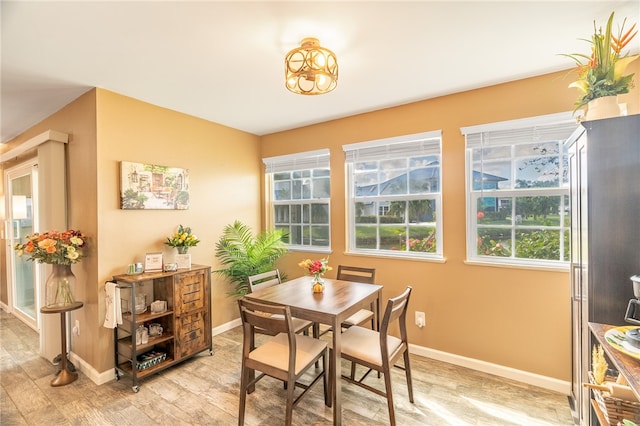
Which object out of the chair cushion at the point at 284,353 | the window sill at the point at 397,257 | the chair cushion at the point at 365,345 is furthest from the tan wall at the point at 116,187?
the chair cushion at the point at 365,345

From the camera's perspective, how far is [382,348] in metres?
1.87

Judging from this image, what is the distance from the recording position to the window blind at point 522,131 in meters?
2.33

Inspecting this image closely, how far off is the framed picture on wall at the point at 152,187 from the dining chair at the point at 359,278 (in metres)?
1.94

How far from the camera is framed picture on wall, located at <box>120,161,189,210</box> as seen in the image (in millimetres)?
2689

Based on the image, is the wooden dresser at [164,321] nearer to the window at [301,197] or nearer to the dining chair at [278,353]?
the dining chair at [278,353]

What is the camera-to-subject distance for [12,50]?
1946mm

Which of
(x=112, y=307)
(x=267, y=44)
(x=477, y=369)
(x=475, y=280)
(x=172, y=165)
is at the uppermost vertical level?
(x=267, y=44)

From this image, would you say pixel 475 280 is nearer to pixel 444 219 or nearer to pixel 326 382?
pixel 444 219

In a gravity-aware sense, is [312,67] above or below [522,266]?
above

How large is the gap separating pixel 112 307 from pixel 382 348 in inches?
88.6

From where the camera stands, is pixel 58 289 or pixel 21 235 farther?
pixel 21 235

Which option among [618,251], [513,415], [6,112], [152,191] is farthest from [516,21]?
[6,112]

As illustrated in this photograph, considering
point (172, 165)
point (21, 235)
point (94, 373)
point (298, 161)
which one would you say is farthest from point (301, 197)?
point (21, 235)

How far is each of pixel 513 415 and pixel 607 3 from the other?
8.86 ft
